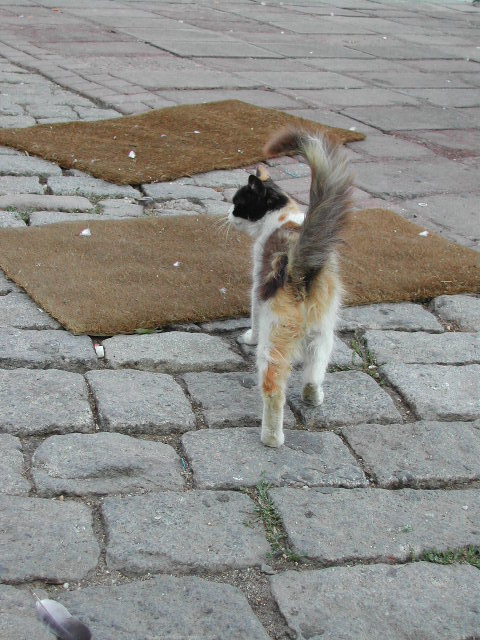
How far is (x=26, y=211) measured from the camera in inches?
186

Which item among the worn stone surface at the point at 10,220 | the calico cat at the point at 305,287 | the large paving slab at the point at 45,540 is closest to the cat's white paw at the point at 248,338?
the calico cat at the point at 305,287

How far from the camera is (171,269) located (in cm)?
415

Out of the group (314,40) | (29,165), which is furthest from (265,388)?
(314,40)

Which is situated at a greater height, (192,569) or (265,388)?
(265,388)

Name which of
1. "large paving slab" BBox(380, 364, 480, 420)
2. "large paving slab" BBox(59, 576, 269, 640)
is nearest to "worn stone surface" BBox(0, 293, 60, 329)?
"large paving slab" BBox(380, 364, 480, 420)

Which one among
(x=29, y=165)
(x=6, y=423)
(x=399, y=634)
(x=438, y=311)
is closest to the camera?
(x=399, y=634)

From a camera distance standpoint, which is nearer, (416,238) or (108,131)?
(416,238)

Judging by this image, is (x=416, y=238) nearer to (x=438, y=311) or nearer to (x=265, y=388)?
(x=438, y=311)

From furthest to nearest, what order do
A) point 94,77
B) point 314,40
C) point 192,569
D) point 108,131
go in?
point 314,40 → point 94,77 → point 108,131 → point 192,569

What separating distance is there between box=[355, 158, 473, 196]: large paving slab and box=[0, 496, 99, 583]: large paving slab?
11.9ft

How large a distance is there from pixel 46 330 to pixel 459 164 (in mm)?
3821

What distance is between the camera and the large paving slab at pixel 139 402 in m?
2.98

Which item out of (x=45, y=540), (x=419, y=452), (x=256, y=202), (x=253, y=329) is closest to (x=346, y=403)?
(x=419, y=452)

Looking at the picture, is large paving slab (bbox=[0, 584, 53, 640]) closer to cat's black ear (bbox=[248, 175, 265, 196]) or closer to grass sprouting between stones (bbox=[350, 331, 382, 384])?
grass sprouting between stones (bbox=[350, 331, 382, 384])
